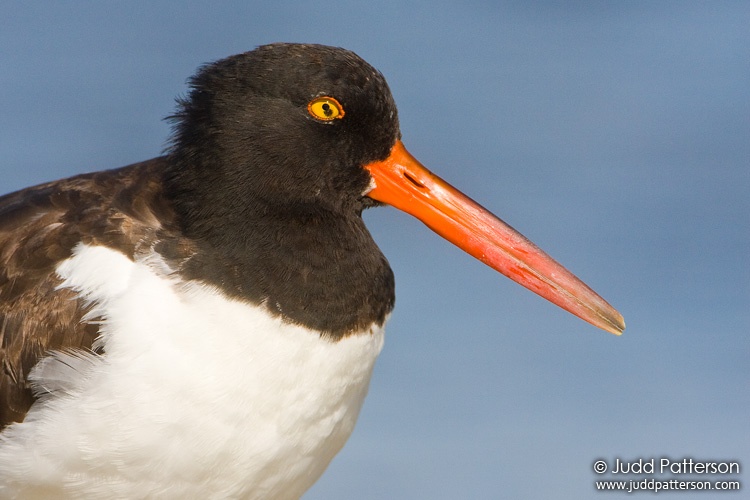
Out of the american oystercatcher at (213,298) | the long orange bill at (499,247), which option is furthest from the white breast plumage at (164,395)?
the long orange bill at (499,247)

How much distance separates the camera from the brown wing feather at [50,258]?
4.04m

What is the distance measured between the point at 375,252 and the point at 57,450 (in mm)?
1536

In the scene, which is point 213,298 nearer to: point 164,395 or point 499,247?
point 164,395

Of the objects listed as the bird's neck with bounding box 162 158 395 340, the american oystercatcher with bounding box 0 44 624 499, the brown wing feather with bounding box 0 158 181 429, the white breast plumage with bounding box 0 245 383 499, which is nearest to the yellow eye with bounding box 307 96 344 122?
the american oystercatcher with bounding box 0 44 624 499

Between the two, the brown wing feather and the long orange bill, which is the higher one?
the long orange bill

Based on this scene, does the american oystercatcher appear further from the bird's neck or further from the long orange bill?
the long orange bill

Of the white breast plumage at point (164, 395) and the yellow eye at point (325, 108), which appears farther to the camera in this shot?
the yellow eye at point (325, 108)

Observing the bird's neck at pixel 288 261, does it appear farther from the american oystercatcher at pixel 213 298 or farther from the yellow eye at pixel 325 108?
the yellow eye at pixel 325 108

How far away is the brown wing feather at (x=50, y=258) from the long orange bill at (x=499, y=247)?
3.87 feet

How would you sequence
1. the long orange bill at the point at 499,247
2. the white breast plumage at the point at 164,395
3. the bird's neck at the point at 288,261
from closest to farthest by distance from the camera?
Result: the white breast plumage at the point at 164,395 < the bird's neck at the point at 288,261 < the long orange bill at the point at 499,247

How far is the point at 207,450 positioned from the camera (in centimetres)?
396

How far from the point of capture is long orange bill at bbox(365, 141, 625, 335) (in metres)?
4.60

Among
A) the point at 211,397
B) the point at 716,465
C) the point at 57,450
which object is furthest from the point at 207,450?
the point at 716,465

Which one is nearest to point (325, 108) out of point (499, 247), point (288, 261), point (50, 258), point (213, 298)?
point (288, 261)
